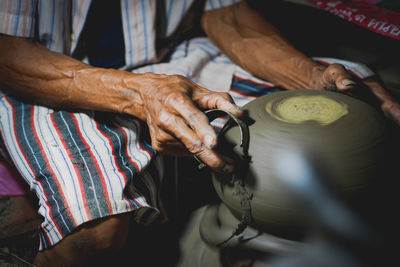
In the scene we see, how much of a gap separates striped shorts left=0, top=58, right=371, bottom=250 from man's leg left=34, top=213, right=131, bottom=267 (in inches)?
1.3

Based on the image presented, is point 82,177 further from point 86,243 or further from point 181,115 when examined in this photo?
point 181,115

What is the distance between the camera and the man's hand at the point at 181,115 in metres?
0.74

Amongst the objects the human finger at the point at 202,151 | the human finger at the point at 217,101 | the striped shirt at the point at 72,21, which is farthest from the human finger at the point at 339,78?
the striped shirt at the point at 72,21

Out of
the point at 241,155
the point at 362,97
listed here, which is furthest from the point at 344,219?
the point at 362,97

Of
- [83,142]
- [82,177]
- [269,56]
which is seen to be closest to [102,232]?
[82,177]

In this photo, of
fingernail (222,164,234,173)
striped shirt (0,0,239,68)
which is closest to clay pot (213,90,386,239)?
fingernail (222,164,234,173)

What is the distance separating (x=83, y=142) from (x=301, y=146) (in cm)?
68

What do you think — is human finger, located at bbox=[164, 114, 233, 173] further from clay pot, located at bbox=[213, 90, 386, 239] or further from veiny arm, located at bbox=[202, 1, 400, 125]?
veiny arm, located at bbox=[202, 1, 400, 125]

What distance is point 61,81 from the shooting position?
107cm

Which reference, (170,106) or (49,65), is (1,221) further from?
(170,106)

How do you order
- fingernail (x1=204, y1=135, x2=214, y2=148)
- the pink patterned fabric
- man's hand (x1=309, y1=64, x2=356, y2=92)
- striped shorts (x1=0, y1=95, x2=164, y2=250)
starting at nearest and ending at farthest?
fingernail (x1=204, y1=135, x2=214, y2=148)
striped shorts (x1=0, y1=95, x2=164, y2=250)
man's hand (x1=309, y1=64, x2=356, y2=92)
the pink patterned fabric

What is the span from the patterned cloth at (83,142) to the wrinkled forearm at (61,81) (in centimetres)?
5

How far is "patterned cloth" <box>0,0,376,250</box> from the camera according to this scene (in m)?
0.94

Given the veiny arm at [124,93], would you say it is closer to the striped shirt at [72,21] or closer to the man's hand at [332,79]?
the striped shirt at [72,21]
